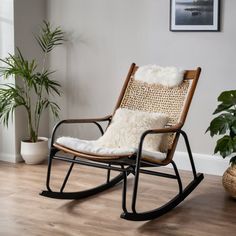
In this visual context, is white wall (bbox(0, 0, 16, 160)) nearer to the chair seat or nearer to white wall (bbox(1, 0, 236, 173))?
white wall (bbox(1, 0, 236, 173))

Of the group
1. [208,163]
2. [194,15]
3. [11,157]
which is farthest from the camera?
[11,157]

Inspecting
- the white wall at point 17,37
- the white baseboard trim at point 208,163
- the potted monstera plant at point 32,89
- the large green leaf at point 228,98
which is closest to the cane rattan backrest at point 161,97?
the large green leaf at point 228,98

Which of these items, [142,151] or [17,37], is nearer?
[142,151]

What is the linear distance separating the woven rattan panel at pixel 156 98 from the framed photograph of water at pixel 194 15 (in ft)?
2.46

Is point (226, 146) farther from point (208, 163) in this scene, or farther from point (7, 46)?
point (7, 46)

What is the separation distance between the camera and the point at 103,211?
3164mm

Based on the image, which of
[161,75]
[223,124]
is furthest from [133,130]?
[223,124]

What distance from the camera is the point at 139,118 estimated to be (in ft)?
11.0

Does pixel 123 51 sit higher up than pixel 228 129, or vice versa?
pixel 123 51

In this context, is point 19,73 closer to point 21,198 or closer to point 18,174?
point 18,174

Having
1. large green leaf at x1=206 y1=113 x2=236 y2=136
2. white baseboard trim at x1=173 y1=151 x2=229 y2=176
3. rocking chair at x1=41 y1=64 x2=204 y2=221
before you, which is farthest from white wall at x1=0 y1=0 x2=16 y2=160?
large green leaf at x1=206 y1=113 x2=236 y2=136

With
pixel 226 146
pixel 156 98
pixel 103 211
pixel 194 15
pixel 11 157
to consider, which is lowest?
pixel 103 211

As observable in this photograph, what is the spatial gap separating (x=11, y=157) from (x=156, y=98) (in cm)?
163

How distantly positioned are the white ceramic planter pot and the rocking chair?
0.79 m
